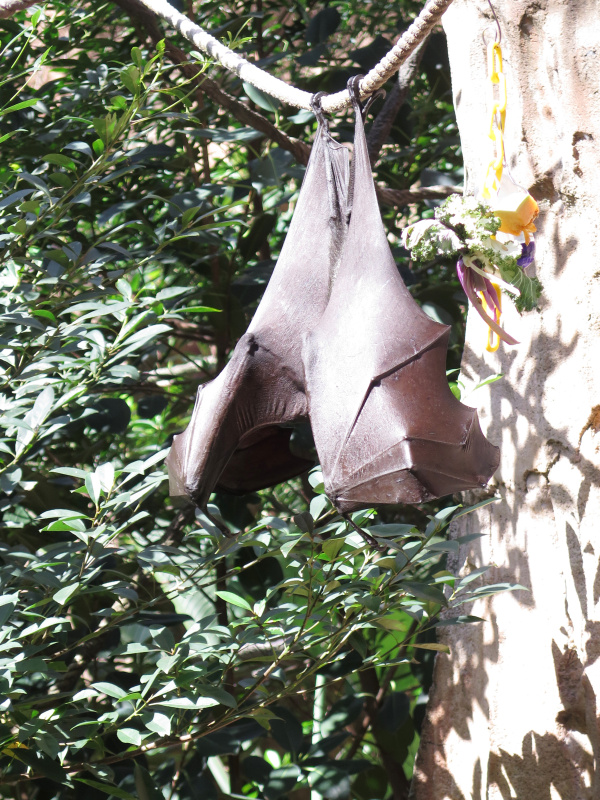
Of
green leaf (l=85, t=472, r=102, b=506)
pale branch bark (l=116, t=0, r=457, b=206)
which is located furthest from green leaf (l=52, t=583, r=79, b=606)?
pale branch bark (l=116, t=0, r=457, b=206)

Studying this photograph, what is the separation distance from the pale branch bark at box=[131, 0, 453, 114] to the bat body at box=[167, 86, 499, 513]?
41 millimetres

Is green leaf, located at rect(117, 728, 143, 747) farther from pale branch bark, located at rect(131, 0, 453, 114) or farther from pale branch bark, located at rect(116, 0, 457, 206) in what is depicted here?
pale branch bark, located at rect(116, 0, 457, 206)

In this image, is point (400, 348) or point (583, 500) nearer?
point (400, 348)

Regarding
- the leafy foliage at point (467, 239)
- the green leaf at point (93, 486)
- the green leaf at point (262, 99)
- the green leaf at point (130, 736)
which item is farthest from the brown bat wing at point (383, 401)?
the green leaf at point (262, 99)

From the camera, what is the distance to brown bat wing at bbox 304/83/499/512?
3.10 feet

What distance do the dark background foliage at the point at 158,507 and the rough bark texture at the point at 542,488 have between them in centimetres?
14

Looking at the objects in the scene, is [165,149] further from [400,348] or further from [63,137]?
[400,348]

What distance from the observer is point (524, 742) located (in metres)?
1.49

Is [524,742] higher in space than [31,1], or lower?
lower

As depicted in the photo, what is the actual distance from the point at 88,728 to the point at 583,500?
0.98 m

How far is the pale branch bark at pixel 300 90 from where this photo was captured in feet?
3.22

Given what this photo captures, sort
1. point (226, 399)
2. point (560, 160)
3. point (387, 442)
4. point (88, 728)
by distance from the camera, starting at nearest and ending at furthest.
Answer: point (387, 442) → point (226, 399) → point (88, 728) → point (560, 160)

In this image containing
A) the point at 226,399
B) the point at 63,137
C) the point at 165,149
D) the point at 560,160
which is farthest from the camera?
the point at 63,137

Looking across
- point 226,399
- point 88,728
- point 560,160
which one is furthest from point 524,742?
point 560,160
